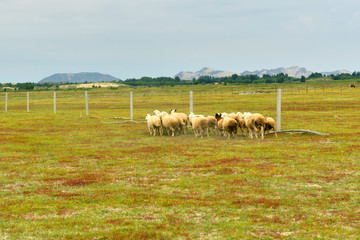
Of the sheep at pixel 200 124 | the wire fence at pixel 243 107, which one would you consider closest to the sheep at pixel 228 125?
the sheep at pixel 200 124

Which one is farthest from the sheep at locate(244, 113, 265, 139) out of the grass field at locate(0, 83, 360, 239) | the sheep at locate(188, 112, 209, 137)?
the grass field at locate(0, 83, 360, 239)

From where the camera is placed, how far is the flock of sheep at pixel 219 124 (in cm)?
1966

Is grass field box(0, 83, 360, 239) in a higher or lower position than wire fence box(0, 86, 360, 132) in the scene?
lower

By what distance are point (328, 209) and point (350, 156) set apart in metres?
6.57

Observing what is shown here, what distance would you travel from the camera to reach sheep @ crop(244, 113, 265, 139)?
19.4m

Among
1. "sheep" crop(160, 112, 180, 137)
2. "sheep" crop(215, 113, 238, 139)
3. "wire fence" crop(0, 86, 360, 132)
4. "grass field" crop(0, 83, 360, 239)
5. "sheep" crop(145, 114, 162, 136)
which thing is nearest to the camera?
"grass field" crop(0, 83, 360, 239)

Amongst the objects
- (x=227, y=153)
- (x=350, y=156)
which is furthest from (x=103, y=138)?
(x=350, y=156)

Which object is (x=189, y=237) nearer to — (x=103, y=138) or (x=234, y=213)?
(x=234, y=213)

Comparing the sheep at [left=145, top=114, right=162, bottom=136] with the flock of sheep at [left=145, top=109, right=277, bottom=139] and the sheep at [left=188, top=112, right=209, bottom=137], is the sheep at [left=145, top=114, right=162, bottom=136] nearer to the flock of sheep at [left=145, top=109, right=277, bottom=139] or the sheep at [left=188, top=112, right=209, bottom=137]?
the flock of sheep at [left=145, top=109, right=277, bottom=139]

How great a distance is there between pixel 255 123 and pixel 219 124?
1889 millimetres

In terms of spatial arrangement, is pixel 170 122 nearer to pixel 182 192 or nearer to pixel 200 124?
pixel 200 124

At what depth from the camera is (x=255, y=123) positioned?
19609mm

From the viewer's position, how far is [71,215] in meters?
7.80

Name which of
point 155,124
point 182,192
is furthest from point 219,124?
point 182,192
